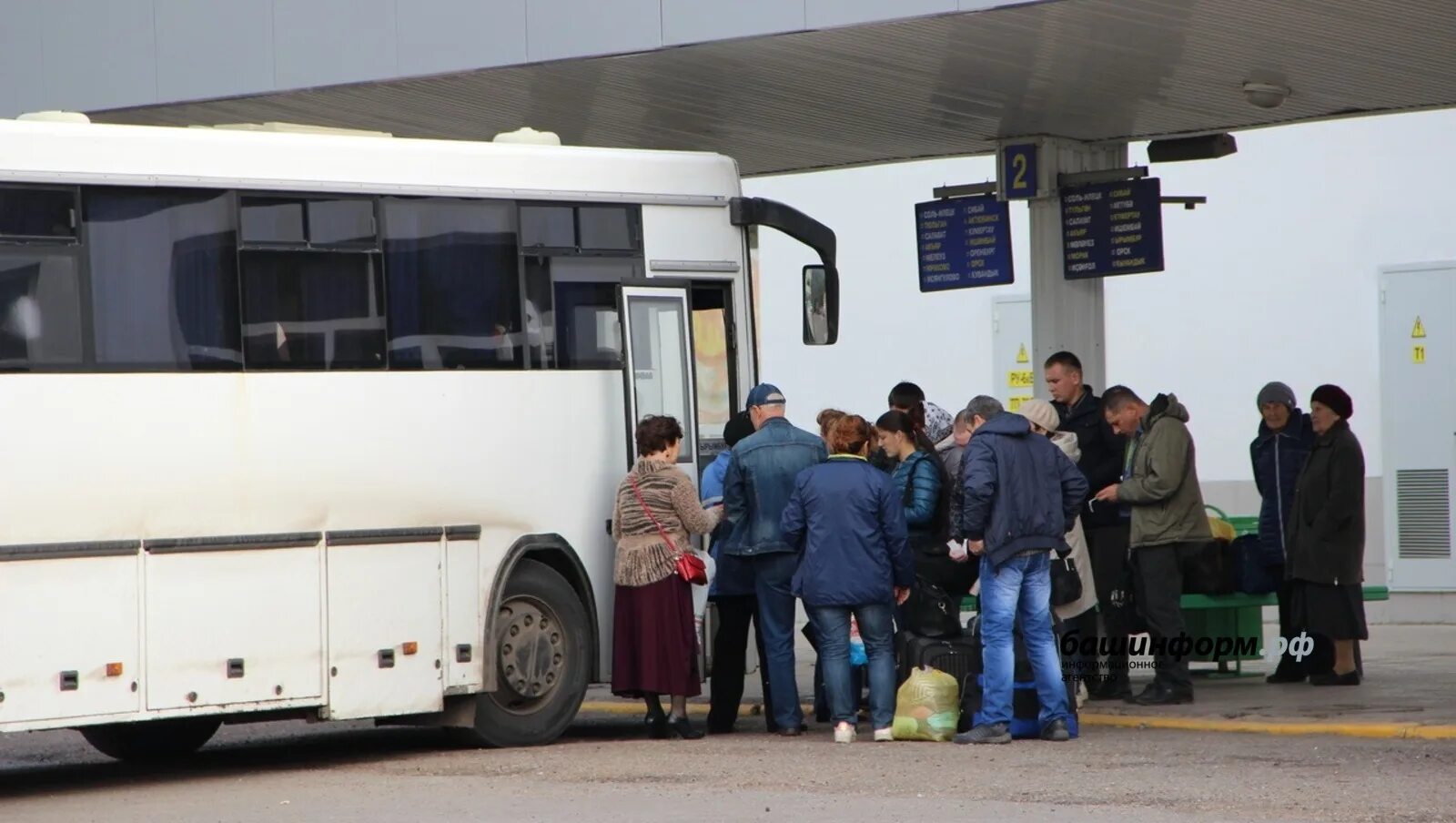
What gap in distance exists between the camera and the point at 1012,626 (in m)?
11.8

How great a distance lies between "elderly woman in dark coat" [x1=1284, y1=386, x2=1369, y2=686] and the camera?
1407cm

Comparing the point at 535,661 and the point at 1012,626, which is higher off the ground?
the point at 1012,626

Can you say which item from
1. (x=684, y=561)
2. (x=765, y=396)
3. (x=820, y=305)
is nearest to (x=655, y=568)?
(x=684, y=561)

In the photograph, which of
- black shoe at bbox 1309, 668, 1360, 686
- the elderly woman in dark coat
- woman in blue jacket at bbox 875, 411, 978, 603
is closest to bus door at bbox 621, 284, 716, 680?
woman in blue jacket at bbox 875, 411, 978, 603

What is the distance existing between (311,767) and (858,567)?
294 cm

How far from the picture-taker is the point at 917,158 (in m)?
18.7

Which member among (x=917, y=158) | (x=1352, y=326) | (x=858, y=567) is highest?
(x=917, y=158)

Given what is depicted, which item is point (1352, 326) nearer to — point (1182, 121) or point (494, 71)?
point (1182, 121)

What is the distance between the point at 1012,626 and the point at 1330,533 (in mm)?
3264

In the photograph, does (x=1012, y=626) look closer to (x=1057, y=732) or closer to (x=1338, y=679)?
(x=1057, y=732)

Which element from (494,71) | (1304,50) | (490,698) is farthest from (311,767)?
(1304,50)

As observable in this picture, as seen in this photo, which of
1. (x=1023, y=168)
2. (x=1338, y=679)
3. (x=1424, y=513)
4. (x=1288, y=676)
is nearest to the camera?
(x=1338, y=679)

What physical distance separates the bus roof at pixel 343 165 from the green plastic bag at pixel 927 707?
3081 mm

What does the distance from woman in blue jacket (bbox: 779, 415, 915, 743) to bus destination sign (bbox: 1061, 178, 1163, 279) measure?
5349 millimetres
